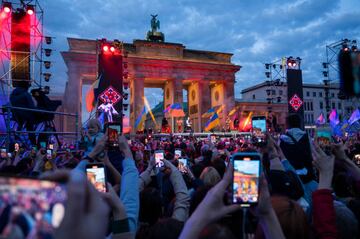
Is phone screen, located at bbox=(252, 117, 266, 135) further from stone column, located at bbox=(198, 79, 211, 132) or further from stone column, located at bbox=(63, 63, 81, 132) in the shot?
stone column, located at bbox=(198, 79, 211, 132)

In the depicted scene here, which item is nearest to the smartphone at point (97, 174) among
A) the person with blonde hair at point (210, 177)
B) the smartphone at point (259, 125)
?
the person with blonde hair at point (210, 177)

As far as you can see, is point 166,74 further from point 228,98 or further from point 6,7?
point 6,7

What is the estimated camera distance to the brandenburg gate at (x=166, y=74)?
43.0 metres

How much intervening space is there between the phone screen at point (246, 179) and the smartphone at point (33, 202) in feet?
3.94

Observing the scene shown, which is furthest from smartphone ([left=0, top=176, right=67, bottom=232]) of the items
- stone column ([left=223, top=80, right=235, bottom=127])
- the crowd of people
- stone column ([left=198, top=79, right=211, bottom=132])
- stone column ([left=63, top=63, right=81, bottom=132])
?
stone column ([left=223, top=80, right=235, bottom=127])

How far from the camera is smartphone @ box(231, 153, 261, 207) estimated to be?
1.78 metres

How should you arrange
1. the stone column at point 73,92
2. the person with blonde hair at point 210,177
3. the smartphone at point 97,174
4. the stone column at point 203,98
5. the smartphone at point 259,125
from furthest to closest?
1. the stone column at point 203,98
2. the stone column at point 73,92
3. the smartphone at point 259,125
4. the person with blonde hair at point 210,177
5. the smartphone at point 97,174

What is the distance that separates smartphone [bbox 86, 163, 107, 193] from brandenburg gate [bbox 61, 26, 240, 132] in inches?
1560

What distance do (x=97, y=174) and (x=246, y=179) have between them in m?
1.49

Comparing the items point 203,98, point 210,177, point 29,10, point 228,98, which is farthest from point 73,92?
point 210,177

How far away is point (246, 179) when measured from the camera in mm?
1908

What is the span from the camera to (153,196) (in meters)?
2.88

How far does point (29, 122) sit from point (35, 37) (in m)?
13.6

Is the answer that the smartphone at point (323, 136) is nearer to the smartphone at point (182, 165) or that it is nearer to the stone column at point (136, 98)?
the smartphone at point (182, 165)
